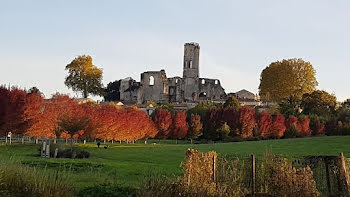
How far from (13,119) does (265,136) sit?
39.8 meters

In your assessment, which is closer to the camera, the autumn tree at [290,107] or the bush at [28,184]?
the bush at [28,184]

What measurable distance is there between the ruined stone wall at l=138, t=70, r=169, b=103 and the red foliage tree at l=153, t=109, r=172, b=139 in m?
45.7

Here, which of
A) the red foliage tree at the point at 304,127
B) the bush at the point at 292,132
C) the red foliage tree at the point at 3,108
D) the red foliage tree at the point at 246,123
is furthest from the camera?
the red foliage tree at the point at 304,127

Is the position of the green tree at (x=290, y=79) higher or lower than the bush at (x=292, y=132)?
higher

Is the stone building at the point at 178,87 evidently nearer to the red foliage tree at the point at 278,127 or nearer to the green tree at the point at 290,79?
the green tree at the point at 290,79

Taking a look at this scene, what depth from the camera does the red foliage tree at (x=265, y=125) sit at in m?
63.7

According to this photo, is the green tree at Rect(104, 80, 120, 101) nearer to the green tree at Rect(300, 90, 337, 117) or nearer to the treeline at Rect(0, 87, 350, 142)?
the treeline at Rect(0, 87, 350, 142)

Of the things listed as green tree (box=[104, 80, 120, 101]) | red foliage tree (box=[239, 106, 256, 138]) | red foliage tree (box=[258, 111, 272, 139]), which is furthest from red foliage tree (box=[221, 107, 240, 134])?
green tree (box=[104, 80, 120, 101])

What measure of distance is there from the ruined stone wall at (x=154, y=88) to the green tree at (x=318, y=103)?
129 feet

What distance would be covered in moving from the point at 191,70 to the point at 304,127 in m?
52.5

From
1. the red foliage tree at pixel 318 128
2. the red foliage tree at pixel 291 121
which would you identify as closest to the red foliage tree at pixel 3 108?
the red foliage tree at pixel 291 121

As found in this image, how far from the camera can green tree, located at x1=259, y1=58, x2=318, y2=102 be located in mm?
85938

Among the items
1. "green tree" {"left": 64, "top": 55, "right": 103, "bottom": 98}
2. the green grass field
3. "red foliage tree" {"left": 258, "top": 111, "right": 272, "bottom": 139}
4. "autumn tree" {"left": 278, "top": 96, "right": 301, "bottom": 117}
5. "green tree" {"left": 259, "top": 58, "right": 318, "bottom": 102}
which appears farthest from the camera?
"green tree" {"left": 64, "top": 55, "right": 103, "bottom": 98}

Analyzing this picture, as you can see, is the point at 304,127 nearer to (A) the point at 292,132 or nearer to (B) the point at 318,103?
(A) the point at 292,132
